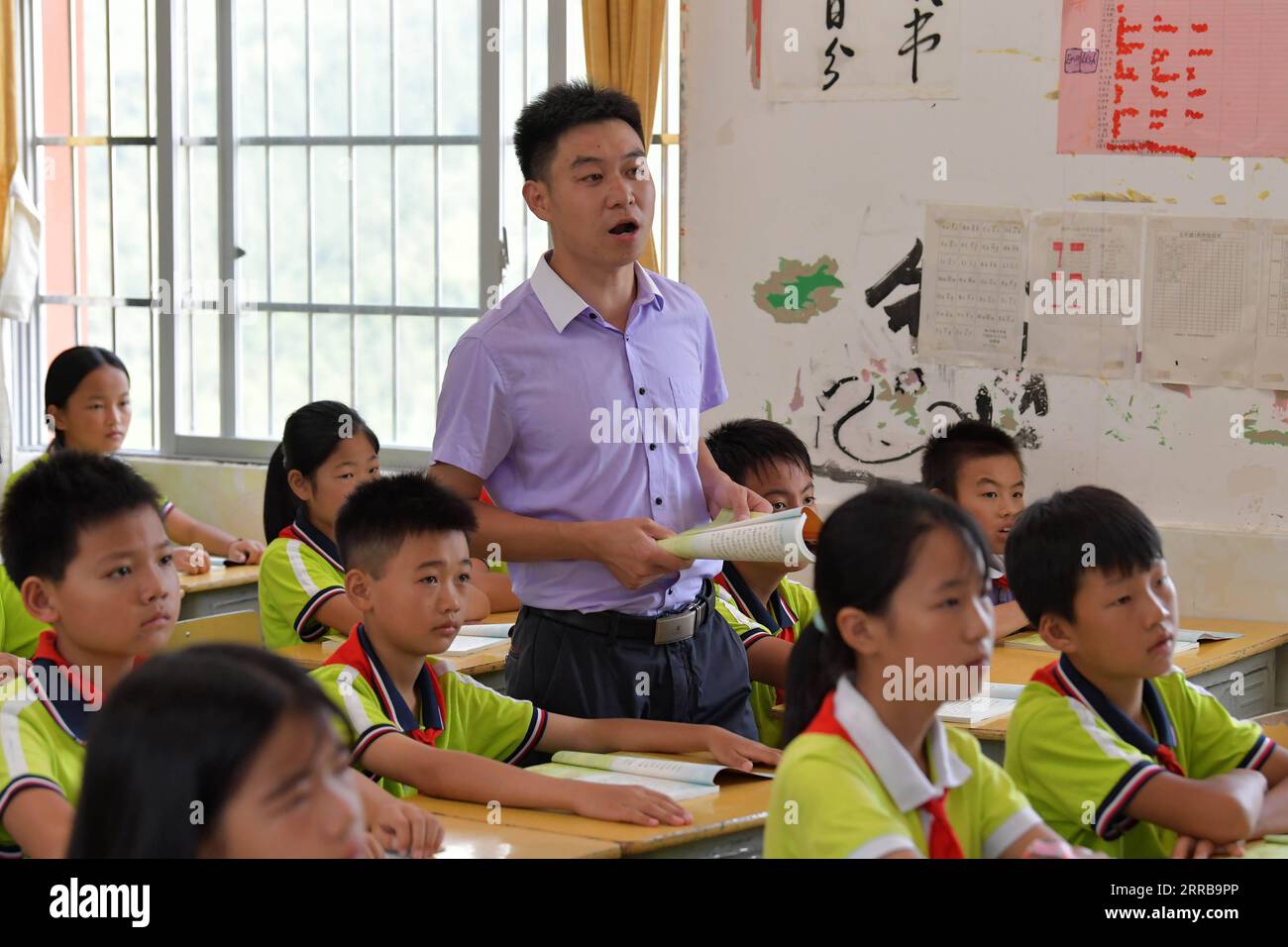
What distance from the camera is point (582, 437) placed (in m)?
2.52

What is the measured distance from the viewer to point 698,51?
14.8ft

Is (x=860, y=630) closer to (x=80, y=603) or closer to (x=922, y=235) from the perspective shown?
(x=80, y=603)

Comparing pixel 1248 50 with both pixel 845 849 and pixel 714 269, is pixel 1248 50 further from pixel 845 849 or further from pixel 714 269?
pixel 845 849

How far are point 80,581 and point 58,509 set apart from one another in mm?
109

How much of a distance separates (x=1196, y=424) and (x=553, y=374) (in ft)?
7.00

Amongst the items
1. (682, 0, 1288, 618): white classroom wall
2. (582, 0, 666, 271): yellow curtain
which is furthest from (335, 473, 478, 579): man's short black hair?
(582, 0, 666, 271): yellow curtain

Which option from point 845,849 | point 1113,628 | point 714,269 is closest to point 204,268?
point 714,269

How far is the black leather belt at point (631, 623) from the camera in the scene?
2518 mm

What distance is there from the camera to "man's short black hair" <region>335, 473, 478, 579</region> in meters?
2.41

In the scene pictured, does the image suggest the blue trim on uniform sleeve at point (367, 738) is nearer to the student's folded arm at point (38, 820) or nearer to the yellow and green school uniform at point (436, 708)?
the yellow and green school uniform at point (436, 708)

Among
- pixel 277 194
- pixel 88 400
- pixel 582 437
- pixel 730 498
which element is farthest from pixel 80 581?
pixel 277 194

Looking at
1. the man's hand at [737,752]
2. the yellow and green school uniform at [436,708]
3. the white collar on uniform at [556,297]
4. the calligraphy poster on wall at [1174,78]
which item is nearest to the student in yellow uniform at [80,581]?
the yellow and green school uniform at [436,708]

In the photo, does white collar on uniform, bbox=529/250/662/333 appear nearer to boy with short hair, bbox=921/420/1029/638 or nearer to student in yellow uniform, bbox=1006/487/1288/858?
student in yellow uniform, bbox=1006/487/1288/858
